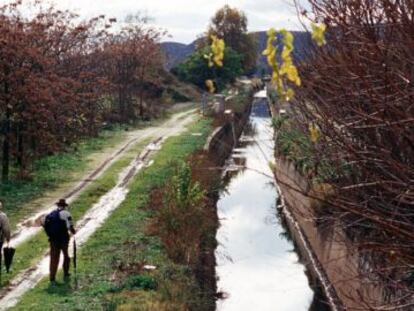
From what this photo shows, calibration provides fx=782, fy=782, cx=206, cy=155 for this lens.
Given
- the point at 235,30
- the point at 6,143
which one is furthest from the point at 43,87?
the point at 235,30

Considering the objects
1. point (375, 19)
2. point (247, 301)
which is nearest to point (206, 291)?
point (247, 301)

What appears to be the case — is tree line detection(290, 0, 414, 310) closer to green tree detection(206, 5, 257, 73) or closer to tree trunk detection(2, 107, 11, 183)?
tree trunk detection(2, 107, 11, 183)

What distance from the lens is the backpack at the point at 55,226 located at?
46.1ft

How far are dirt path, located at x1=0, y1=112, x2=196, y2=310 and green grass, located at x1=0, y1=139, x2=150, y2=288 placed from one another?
16 cm

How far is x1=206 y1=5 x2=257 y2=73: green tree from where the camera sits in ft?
261

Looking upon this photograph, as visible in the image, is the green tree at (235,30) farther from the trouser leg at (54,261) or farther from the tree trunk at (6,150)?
the trouser leg at (54,261)

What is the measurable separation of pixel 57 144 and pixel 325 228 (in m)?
11.1

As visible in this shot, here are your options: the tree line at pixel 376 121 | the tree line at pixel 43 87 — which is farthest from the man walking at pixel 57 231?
the tree line at pixel 43 87

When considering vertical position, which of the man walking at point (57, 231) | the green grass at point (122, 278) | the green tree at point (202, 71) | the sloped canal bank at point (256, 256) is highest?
the green tree at point (202, 71)

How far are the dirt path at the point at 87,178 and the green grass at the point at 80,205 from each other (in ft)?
0.73

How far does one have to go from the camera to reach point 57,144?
25.7 metres

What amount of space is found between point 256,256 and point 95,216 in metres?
4.55

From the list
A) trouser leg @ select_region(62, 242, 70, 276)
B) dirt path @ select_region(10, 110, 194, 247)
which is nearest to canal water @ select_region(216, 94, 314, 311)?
trouser leg @ select_region(62, 242, 70, 276)

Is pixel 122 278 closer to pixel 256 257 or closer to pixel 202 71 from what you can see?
pixel 256 257
